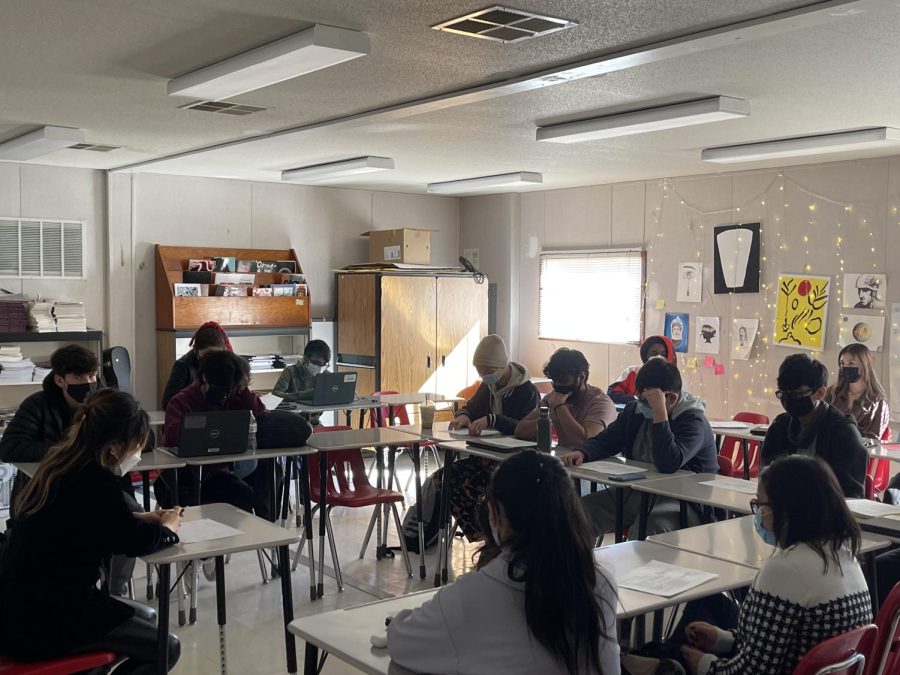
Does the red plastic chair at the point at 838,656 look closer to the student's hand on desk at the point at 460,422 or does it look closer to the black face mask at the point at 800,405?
the black face mask at the point at 800,405

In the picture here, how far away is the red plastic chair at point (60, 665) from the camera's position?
2.78 m

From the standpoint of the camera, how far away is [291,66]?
13.6 ft

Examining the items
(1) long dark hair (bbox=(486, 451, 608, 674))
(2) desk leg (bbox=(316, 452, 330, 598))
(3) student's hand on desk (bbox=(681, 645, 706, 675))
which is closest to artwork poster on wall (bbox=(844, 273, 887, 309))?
(2) desk leg (bbox=(316, 452, 330, 598))

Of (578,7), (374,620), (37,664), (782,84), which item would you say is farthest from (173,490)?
(782,84)

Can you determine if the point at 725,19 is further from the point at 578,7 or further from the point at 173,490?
the point at 173,490

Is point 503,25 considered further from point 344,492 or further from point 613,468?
point 344,492

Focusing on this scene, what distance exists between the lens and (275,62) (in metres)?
4.07

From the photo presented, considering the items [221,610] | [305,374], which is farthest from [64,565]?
[305,374]

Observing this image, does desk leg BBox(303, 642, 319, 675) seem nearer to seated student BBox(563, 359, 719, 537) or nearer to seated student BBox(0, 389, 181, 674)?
seated student BBox(0, 389, 181, 674)

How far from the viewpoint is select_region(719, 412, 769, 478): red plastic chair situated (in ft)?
21.5

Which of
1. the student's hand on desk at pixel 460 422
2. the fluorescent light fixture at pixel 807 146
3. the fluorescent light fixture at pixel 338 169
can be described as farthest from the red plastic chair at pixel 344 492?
the fluorescent light fixture at pixel 807 146

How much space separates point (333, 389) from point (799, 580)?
5.16 m

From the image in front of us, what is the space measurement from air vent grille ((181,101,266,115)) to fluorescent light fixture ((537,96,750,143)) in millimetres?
1818

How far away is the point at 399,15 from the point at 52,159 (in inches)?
203
